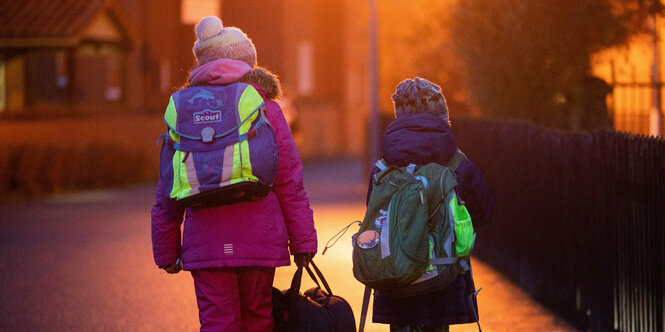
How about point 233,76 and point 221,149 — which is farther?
point 233,76

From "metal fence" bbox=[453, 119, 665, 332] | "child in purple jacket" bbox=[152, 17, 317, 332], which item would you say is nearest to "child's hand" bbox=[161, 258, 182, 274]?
"child in purple jacket" bbox=[152, 17, 317, 332]

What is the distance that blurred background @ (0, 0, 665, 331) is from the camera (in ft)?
21.4

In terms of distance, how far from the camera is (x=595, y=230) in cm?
669

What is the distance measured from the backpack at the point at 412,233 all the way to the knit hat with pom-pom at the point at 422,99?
307 mm

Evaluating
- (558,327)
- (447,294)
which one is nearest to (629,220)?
(558,327)

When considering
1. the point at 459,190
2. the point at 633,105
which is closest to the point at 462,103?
the point at 633,105

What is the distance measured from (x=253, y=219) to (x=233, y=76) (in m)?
0.60

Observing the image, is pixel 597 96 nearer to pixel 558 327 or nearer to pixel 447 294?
pixel 558 327

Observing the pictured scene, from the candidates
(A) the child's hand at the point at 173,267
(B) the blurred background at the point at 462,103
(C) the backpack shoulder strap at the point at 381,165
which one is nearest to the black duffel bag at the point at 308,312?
(A) the child's hand at the point at 173,267

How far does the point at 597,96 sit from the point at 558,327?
11.9 ft

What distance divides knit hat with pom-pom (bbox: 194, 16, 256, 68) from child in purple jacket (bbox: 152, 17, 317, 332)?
2 centimetres

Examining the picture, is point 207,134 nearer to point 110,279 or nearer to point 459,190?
point 459,190

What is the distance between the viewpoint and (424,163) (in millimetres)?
4590

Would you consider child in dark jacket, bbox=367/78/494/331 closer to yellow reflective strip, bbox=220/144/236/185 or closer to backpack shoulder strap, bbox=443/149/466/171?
backpack shoulder strap, bbox=443/149/466/171
